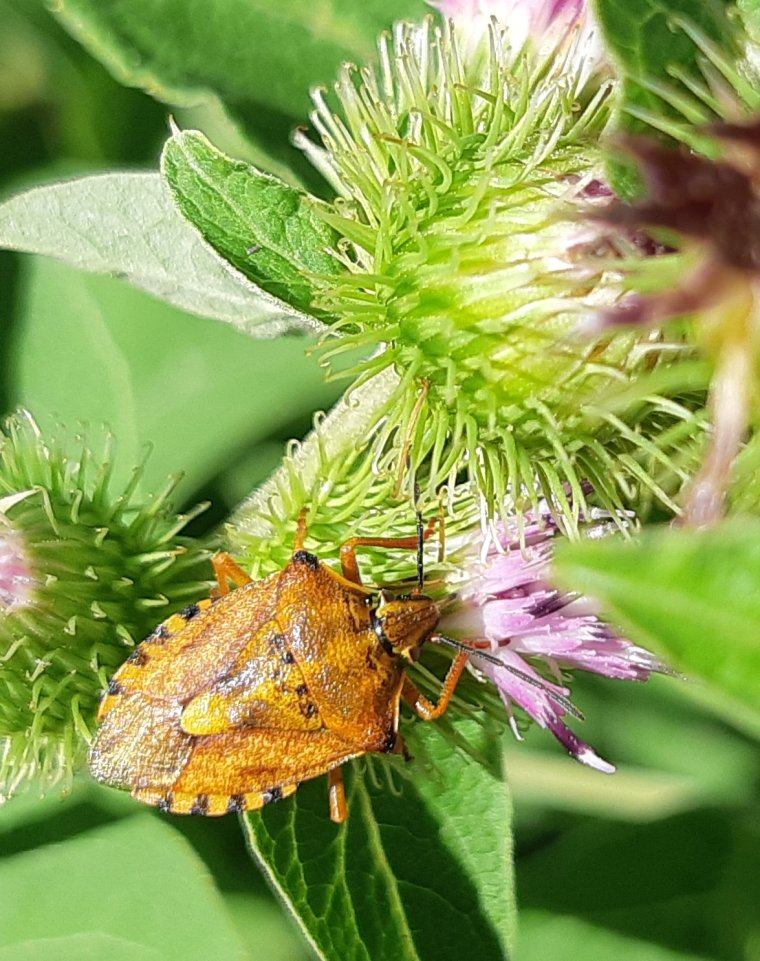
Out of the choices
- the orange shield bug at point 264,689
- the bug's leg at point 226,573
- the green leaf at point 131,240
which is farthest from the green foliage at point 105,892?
the green leaf at point 131,240

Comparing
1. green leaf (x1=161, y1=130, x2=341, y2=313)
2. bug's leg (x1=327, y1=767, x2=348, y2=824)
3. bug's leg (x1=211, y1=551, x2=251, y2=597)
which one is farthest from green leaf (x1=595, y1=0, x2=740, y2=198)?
bug's leg (x1=327, y1=767, x2=348, y2=824)

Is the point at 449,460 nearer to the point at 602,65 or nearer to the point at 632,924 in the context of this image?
the point at 602,65

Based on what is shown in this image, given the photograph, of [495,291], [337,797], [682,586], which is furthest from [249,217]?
[682,586]

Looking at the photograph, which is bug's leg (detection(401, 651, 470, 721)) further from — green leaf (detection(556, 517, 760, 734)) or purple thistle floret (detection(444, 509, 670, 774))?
green leaf (detection(556, 517, 760, 734))

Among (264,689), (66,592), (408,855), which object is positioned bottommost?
(408,855)

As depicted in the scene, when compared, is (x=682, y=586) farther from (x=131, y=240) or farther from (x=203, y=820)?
(x=203, y=820)

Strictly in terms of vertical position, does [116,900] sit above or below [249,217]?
below

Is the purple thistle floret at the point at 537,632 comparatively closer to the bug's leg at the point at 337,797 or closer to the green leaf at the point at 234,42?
the bug's leg at the point at 337,797

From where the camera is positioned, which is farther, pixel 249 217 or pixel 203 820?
pixel 203 820
